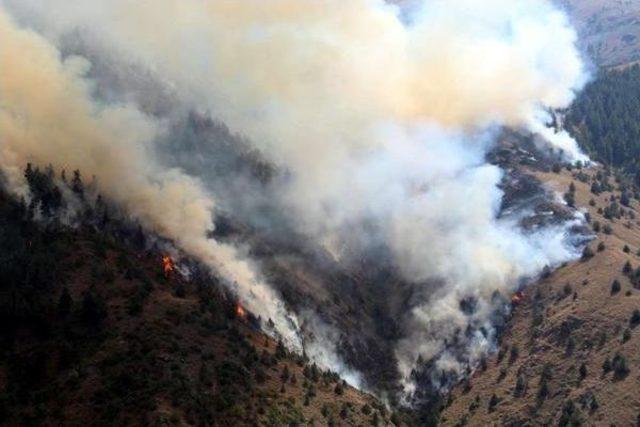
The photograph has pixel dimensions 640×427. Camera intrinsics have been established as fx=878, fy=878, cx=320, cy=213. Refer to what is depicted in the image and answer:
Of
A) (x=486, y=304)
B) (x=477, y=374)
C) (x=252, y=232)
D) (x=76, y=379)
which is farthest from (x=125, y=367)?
(x=486, y=304)

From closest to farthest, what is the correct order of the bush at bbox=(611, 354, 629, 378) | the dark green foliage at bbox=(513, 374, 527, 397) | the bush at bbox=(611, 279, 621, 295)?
1. the bush at bbox=(611, 354, 629, 378)
2. the dark green foliage at bbox=(513, 374, 527, 397)
3. the bush at bbox=(611, 279, 621, 295)

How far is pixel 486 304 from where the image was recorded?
566 ft

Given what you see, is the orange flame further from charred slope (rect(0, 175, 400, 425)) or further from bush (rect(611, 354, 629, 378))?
bush (rect(611, 354, 629, 378))

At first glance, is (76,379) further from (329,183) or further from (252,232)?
(329,183)

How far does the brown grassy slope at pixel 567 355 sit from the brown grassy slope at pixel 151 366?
22.2m

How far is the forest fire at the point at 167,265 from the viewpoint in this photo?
14250cm

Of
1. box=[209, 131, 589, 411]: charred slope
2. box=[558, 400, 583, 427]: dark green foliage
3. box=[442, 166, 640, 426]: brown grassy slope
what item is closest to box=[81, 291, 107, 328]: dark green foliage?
box=[209, 131, 589, 411]: charred slope

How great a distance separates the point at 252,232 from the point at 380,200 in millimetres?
35408

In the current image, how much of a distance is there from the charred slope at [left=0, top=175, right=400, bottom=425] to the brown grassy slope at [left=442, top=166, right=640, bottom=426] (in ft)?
67.2

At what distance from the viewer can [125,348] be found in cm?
12056

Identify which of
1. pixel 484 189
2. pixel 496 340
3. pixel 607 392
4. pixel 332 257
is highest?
pixel 484 189

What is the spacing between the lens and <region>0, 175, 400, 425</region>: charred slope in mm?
113062

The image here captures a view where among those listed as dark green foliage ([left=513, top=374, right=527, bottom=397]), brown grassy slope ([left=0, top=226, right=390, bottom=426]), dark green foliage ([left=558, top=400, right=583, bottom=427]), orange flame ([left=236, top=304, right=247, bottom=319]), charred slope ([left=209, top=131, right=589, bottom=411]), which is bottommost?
brown grassy slope ([left=0, top=226, right=390, bottom=426])

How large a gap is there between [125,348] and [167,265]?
26.8m
